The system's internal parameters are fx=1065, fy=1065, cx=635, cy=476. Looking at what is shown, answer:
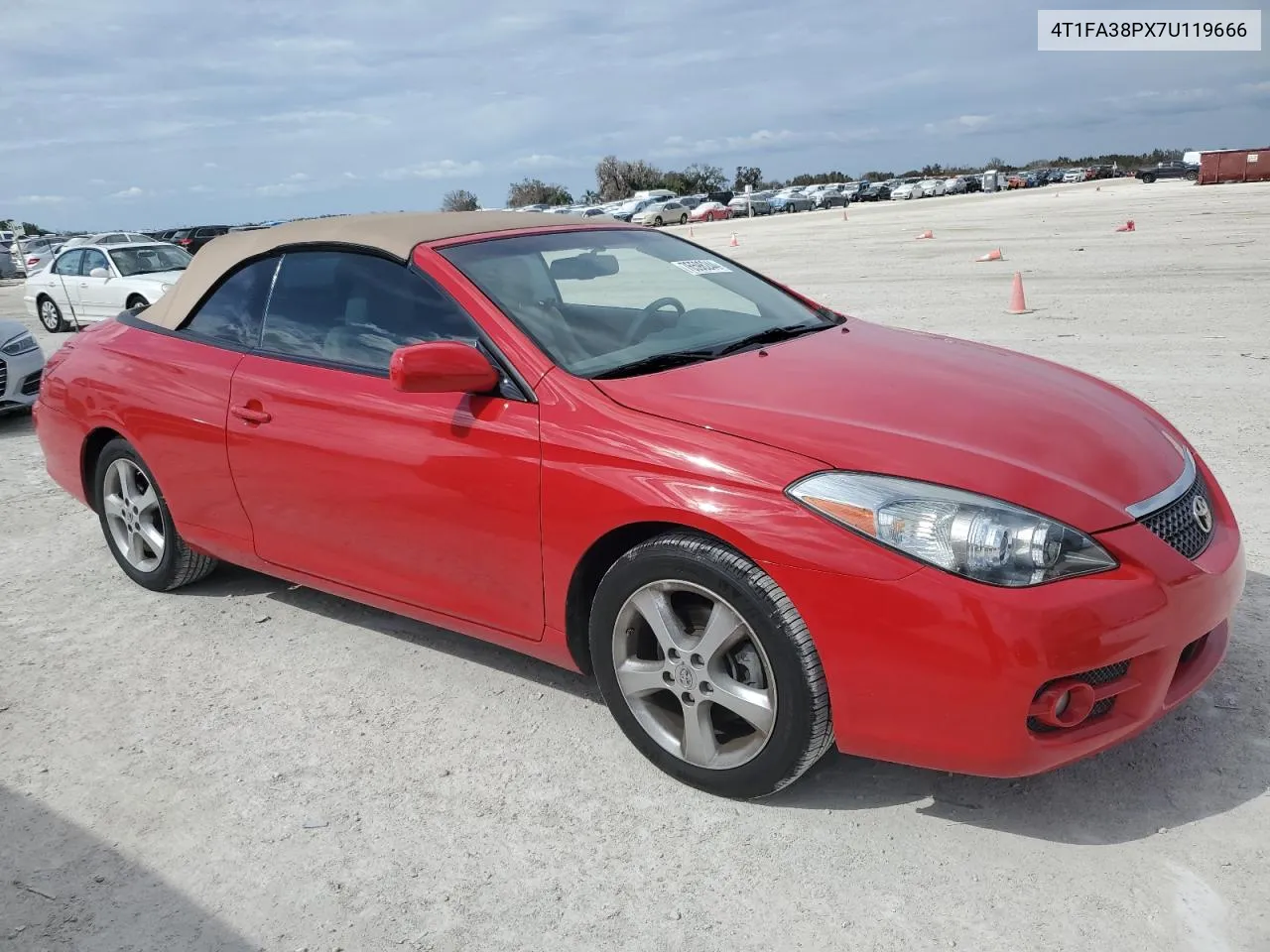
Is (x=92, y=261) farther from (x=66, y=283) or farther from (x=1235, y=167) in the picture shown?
(x=1235, y=167)

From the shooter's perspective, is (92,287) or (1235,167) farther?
(1235,167)

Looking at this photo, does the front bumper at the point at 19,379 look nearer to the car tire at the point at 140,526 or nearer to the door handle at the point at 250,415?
the car tire at the point at 140,526

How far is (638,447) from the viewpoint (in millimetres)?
2938

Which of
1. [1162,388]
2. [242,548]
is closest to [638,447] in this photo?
[242,548]

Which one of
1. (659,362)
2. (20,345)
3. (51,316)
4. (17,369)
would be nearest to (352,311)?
(659,362)

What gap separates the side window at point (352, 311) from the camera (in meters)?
3.58

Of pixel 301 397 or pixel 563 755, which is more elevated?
pixel 301 397

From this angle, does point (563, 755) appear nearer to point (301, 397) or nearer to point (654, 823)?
point (654, 823)

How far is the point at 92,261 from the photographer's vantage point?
16.2 metres

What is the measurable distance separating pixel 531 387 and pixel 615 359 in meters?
0.31

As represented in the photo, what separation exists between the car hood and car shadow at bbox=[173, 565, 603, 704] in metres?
1.22

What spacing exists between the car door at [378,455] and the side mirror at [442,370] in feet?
0.33

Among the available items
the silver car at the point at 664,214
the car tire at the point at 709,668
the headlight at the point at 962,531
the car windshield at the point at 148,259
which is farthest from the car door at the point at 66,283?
the silver car at the point at 664,214

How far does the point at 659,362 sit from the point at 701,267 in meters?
1.09
